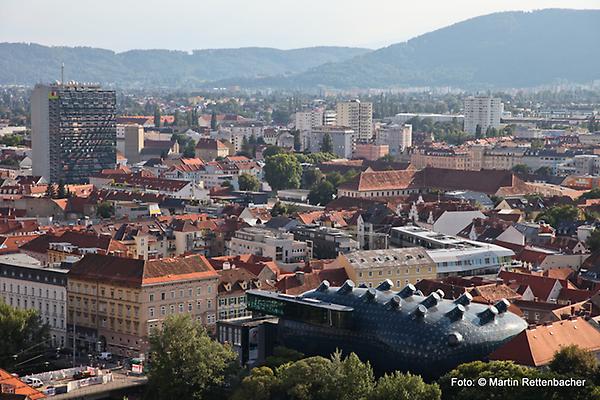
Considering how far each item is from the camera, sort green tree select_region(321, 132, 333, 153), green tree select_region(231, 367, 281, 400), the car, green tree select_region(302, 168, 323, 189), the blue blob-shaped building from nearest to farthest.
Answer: green tree select_region(231, 367, 281, 400)
the blue blob-shaped building
the car
green tree select_region(302, 168, 323, 189)
green tree select_region(321, 132, 333, 153)

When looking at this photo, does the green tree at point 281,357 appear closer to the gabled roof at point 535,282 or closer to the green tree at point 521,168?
the gabled roof at point 535,282

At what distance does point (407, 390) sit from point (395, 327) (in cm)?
548

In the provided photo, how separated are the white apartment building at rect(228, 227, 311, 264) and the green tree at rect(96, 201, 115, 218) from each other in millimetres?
15391

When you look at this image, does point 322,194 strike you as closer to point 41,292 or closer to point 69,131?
point 69,131

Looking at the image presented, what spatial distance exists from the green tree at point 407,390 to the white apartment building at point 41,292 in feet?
55.5

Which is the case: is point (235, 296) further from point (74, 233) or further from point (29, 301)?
point (74, 233)

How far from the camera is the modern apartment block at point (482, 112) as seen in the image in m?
176

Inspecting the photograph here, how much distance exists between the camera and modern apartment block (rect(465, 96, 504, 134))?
176000mm

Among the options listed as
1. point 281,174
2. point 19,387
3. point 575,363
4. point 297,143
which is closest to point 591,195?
point 281,174

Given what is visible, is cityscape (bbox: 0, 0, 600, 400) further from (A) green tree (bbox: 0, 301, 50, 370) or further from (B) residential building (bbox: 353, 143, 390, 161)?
(B) residential building (bbox: 353, 143, 390, 161)

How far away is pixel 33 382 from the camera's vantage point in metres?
39.3

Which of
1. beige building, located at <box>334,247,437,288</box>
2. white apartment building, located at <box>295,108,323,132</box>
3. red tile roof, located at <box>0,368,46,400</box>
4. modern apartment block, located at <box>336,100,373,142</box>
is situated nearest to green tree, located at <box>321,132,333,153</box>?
modern apartment block, located at <box>336,100,373,142</box>

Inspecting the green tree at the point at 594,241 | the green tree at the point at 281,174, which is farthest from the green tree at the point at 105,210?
the green tree at the point at 594,241

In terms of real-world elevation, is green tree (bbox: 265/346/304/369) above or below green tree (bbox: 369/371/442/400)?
below
